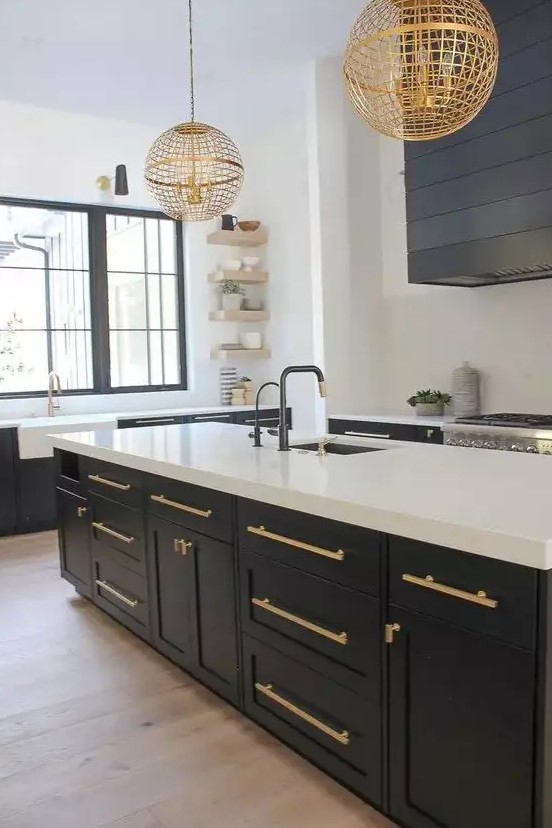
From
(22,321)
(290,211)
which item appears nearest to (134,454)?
(22,321)

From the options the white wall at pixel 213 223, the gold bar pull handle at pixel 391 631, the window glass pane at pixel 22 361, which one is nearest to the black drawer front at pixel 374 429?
the white wall at pixel 213 223

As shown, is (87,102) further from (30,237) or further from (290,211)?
(290,211)

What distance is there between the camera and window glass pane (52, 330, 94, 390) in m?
6.12

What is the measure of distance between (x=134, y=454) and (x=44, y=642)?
0.99m

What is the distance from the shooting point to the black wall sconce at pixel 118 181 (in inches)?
235

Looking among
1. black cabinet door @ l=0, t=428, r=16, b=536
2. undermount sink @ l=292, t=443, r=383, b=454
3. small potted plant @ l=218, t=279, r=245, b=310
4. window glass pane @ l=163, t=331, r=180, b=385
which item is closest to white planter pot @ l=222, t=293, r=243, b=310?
small potted plant @ l=218, t=279, r=245, b=310

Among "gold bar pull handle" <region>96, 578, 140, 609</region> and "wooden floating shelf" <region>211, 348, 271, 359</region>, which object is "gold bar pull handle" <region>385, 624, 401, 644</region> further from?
"wooden floating shelf" <region>211, 348, 271, 359</region>

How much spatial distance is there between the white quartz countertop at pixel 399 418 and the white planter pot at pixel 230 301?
5.75ft

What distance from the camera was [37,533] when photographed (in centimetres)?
536

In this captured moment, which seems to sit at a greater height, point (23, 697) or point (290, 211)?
point (290, 211)

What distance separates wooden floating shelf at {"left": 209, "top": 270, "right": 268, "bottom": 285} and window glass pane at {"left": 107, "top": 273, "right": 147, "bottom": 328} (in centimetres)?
63

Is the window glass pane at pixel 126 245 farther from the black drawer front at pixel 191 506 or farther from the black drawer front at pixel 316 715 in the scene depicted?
the black drawer front at pixel 316 715

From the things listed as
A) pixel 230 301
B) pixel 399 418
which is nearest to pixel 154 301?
pixel 230 301

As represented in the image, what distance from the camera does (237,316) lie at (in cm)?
638
